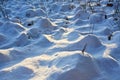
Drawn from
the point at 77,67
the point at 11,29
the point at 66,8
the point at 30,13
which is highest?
the point at 77,67

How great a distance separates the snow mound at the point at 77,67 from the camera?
1.93 meters

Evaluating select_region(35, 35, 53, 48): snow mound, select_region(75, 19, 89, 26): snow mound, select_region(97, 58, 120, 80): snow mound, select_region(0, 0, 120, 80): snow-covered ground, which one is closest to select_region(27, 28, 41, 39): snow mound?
select_region(0, 0, 120, 80): snow-covered ground

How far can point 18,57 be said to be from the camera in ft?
8.36

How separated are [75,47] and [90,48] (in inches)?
6.1

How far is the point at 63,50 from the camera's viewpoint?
2.72 meters

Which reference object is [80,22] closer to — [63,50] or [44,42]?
[44,42]

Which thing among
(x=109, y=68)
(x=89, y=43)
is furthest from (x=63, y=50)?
(x=109, y=68)

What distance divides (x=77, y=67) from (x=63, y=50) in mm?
771

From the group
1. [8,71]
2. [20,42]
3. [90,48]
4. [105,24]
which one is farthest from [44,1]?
[8,71]

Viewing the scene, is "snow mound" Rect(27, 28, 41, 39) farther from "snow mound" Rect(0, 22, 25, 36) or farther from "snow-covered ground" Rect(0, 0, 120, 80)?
"snow mound" Rect(0, 22, 25, 36)

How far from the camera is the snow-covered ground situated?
203cm

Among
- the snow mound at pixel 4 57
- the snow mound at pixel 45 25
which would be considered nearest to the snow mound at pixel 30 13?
the snow mound at pixel 45 25

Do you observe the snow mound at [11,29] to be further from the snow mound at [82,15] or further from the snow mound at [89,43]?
the snow mound at [82,15]

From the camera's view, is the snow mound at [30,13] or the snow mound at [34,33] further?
the snow mound at [30,13]
